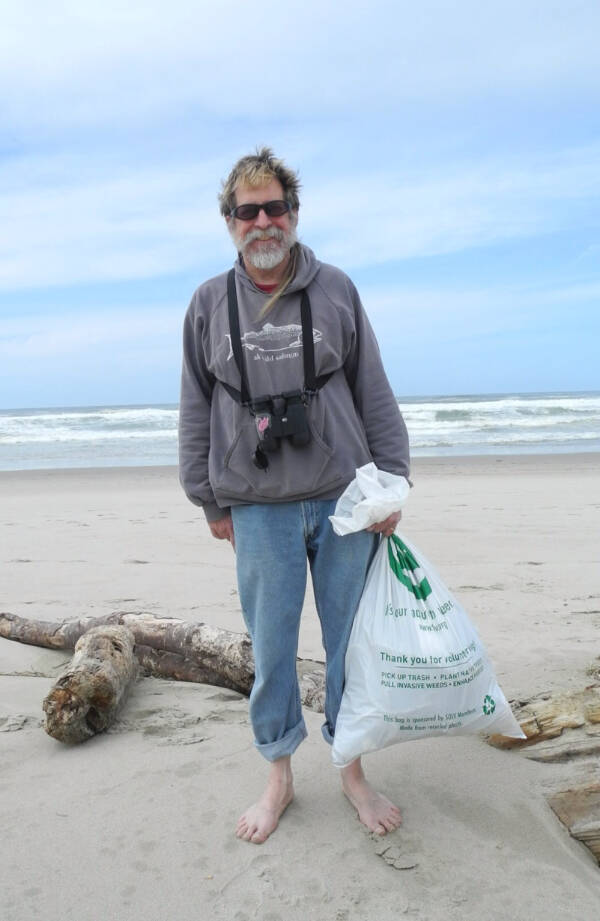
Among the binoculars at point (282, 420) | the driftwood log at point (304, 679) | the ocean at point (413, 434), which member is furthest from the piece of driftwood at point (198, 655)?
Answer: the ocean at point (413, 434)

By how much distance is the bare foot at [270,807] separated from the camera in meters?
2.34

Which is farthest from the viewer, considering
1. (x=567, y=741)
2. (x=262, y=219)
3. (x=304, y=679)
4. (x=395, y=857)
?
(x=304, y=679)

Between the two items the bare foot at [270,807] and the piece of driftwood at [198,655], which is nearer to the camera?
the bare foot at [270,807]

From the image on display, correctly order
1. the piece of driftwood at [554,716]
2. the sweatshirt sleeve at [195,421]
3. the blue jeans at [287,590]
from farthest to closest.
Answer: the piece of driftwood at [554,716] → the sweatshirt sleeve at [195,421] → the blue jeans at [287,590]

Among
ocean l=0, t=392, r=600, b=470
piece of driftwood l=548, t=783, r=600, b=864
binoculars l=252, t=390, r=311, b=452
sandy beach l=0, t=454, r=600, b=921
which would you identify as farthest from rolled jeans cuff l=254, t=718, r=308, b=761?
ocean l=0, t=392, r=600, b=470

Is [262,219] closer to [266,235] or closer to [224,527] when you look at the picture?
[266,235]

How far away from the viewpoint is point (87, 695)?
9.64 feet

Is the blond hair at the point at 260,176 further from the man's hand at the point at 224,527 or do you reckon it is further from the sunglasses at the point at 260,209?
the man's hand at the point at 224,527

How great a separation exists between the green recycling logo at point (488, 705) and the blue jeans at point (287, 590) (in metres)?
0.46

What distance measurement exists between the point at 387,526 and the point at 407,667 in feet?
1.45

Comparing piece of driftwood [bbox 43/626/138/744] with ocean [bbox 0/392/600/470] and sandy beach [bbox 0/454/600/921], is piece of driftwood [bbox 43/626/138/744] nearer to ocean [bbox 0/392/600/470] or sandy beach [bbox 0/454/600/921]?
sandy beach [bbox 0/454/600/921]

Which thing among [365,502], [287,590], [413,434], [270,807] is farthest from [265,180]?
[413,434]

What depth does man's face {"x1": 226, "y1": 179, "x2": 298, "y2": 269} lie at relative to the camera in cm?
236

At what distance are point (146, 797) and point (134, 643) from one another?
3.89ft
